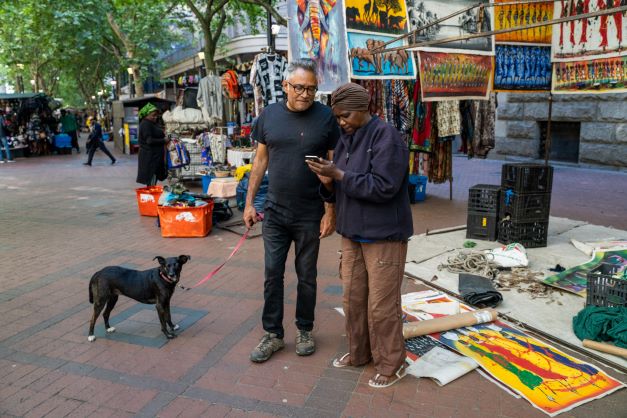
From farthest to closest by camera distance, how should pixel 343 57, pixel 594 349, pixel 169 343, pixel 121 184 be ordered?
pixel 121 184, pixel 343 57, pixel 169 343, pixel 594 349

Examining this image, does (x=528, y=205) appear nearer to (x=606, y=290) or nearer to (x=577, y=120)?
(x=606, y=290)

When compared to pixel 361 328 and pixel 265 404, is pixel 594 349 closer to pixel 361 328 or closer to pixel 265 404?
pixel 361 328

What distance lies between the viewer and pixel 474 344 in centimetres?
376

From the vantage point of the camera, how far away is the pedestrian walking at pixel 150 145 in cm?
881

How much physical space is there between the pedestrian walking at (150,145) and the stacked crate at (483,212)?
5.38 metres

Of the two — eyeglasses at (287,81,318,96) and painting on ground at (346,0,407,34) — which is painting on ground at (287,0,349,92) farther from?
eyeglasses at (287,81,318,96)

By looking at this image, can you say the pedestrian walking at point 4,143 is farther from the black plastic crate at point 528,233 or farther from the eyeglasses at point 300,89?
the eyeglasses at point 300,89

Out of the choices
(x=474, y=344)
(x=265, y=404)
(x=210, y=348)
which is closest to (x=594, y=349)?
(x=474, y=344)

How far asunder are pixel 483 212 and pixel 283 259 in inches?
154

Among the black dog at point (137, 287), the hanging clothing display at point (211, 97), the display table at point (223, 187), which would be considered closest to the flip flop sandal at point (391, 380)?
the black dog at point (137, 287)

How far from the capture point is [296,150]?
3.42 m

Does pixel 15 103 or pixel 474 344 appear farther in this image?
pixel 15 103

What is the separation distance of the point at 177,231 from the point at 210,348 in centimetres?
371

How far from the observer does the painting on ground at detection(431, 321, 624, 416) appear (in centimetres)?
313
